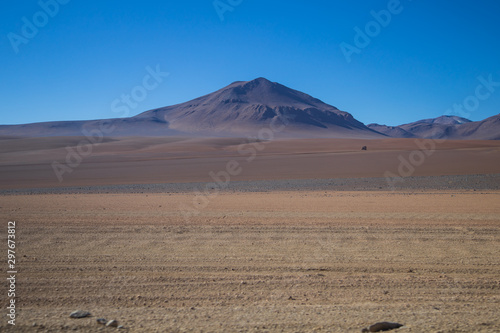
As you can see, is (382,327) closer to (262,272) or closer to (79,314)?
(262,272)

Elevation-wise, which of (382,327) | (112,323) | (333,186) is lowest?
(382,327)

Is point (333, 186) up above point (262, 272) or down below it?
above

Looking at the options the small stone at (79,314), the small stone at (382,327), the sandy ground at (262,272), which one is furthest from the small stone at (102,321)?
the small stone at (382,327)

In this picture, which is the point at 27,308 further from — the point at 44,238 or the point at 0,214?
the point at 0,214

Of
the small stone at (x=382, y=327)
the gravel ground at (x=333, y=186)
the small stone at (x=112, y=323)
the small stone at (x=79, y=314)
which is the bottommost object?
the small stone at (x=382, y=327)

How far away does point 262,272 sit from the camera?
5.64 meters

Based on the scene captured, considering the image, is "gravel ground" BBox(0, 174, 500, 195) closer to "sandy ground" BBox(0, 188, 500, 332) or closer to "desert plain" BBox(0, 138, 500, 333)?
"desert plain" BBox(0, 138, 500, 333)

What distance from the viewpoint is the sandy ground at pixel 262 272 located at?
4.18 metres

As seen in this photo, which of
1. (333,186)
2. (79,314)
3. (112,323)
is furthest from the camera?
(333,186)

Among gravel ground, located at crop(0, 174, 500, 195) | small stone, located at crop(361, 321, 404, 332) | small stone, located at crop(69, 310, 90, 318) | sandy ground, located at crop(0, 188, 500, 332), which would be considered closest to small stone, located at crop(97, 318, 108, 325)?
sandy ground, located at crop(0, 188, 500, 332)

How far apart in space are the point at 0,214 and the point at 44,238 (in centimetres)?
433

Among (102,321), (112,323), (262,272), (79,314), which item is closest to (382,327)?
(262,272)

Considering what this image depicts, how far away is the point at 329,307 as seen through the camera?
4441mm

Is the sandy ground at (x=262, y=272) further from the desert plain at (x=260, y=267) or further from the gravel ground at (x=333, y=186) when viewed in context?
the gravel ground at (x=333, y=186)
